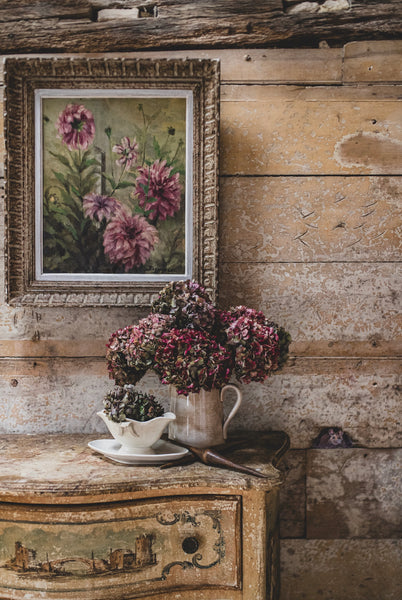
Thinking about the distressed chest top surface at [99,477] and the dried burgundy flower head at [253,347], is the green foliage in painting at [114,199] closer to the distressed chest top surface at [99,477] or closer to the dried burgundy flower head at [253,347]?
the dried burgundy flower head at [253,347]

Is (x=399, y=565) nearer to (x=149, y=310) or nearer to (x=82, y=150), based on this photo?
(x=149, y=310)

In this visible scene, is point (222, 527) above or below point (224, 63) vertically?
below

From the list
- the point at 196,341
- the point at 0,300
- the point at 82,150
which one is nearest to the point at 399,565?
the point at 196,341

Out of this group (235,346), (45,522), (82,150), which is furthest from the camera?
(82,150)

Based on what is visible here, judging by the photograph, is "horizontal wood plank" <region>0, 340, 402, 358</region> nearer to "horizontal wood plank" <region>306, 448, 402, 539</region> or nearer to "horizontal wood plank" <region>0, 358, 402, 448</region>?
"horizontal wood plank" <region>0, 358, 402, 448</region>

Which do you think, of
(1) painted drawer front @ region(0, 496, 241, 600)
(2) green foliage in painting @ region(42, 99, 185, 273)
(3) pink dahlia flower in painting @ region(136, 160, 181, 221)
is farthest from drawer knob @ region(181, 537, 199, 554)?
(3) pink dahlia flower in painting @ region(136, 160, 181, 221)

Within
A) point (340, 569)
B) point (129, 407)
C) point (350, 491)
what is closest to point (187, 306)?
point (129, 407)

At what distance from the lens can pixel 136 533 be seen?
1.12 m

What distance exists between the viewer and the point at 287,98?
61.8 inches

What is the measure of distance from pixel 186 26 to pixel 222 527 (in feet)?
4.68

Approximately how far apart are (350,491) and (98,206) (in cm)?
117

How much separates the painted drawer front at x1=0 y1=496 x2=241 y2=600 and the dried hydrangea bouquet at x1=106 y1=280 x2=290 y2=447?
0.69ft

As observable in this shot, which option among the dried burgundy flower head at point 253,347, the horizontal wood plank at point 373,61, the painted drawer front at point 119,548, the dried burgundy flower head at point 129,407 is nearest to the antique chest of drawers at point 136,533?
the painted drawer front at point 119,548

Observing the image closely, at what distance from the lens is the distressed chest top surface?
1075 mm
